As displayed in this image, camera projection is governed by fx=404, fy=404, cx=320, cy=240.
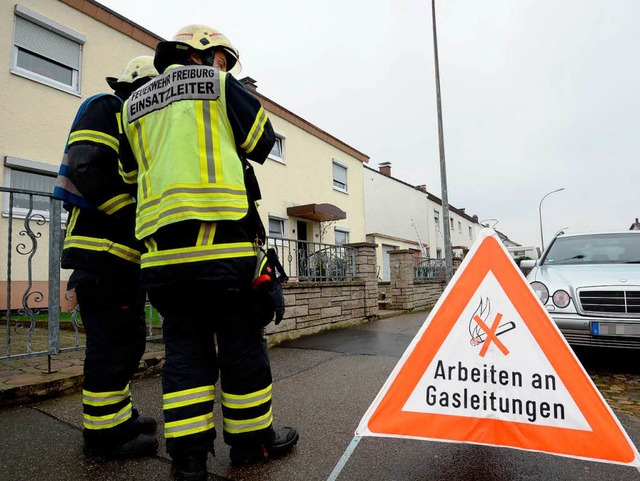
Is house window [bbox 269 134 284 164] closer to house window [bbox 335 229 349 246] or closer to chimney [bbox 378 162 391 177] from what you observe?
house window [bbox 335 229 349 246]

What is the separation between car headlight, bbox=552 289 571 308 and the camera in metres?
4.20

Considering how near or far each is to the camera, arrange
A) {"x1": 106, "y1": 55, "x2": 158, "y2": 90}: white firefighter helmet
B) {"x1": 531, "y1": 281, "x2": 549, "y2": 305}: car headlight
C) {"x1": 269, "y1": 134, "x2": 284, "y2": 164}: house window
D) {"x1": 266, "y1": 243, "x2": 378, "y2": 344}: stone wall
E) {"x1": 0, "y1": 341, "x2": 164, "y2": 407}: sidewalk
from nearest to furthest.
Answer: {"x1": 106, "y1": 55, "x2": 158, "y2": 90}: white firefighter helmet → {"x1": 0, "y1": 341, "x2": 164, "y2": 407}: sidewalk → {"x1": 531, "y1": 281, "x2": 549, "y2": 305}: car headlight → {"x1": 266, "y1": 243, "x2": 378, "y2": 344}: stone wall → {"x1": 269, "y1": 134, "x2": 284, "y2": 164}: house window

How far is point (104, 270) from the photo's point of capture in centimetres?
216

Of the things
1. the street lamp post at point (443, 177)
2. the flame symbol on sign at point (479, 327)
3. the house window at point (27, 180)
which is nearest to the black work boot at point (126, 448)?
the flame symbol on sign at point (479, 327)

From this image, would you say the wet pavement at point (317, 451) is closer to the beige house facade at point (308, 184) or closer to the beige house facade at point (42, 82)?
the beige house facade at point (42, 82)

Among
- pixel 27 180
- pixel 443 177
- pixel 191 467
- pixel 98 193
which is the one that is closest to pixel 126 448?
pixel 191 467

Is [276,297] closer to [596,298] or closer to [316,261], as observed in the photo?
[596,298]

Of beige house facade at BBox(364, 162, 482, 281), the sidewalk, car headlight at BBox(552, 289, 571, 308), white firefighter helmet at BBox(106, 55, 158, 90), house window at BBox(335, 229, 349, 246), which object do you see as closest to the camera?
white firefighter helmet at BBox(106, 55, 158, 90)

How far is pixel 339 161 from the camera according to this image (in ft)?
58.2

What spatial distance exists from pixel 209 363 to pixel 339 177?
16415mm

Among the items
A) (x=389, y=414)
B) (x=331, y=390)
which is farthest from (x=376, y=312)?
(x=389, y=414)

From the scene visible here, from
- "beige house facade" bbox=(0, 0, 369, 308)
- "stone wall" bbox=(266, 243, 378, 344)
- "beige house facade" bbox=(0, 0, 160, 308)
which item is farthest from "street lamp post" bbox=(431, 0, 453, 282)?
"beige house facade" bbox=(0, 0, 160, 308)

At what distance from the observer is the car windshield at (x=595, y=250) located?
500cm

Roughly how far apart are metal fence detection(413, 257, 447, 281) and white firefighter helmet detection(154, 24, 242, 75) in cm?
1036
